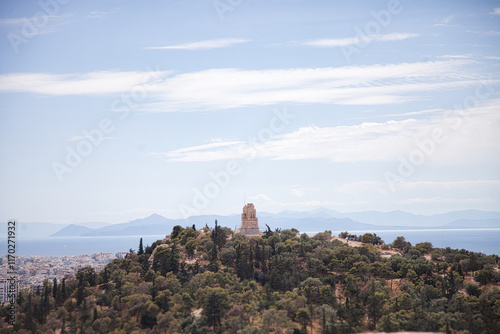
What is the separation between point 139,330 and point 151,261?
2270 centimetres

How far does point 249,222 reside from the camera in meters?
98.0

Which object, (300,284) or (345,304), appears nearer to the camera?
(345,304)

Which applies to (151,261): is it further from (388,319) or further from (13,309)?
(388,319)

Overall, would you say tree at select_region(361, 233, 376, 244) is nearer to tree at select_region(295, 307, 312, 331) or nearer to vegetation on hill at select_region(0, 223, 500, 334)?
vegetation on hill at select_region(0, 223, 500, 334)

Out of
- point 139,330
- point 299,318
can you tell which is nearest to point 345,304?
point 299,318

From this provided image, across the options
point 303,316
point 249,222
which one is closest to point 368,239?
point 249,222

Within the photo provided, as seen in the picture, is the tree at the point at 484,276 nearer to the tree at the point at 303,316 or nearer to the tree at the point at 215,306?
the tree at the point at 303,316

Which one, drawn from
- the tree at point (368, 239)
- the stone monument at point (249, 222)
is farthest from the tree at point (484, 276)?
the stone monument at point (249, 222)

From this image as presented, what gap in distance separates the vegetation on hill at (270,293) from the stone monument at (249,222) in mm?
9596

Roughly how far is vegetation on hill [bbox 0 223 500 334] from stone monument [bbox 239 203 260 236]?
378 inches

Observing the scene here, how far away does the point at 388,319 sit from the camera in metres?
58.3

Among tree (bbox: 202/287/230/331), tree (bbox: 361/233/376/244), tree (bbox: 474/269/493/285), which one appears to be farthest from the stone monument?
tree (bbox: 474/269/493/285)

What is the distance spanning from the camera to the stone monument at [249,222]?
97.2 metres

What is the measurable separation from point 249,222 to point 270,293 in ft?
101
